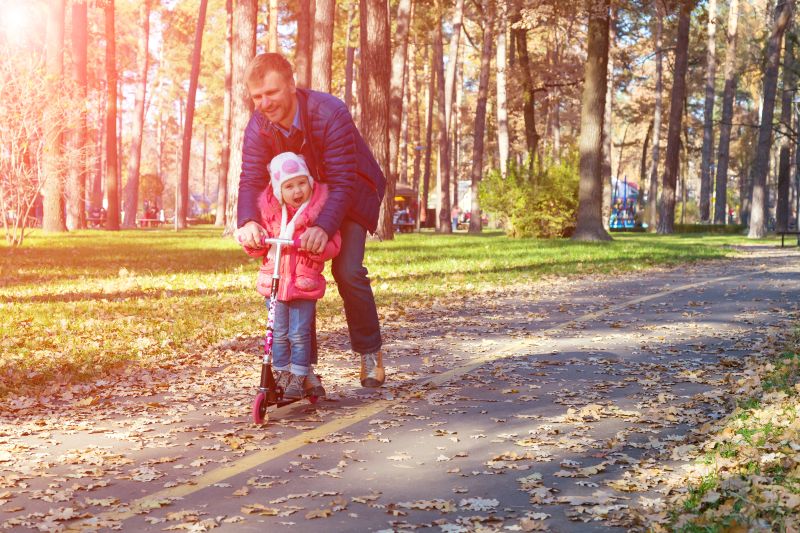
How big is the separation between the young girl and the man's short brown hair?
46cm

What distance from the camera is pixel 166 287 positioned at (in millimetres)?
15555

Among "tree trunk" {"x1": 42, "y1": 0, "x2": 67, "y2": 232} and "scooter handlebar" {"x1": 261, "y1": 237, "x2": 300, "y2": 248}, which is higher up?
"tree trunk" {"x1": 42, "y1": 0, "x2": 67, "y2": 232}

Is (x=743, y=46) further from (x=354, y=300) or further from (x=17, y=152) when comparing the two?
(x=354, y=300)

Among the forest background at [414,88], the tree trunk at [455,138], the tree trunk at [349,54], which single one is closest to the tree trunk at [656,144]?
the forest background at [414,88]

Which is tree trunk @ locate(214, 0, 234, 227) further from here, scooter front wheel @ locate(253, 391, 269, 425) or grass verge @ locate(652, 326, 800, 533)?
grass verge @ locate(652, 326, 800, 533)

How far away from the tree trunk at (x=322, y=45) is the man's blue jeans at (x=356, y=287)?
22293mm

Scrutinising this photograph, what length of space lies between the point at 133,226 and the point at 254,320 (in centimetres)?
4724

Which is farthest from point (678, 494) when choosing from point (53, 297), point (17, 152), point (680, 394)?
point (17, 152)

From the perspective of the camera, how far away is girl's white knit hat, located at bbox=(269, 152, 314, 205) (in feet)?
20.4

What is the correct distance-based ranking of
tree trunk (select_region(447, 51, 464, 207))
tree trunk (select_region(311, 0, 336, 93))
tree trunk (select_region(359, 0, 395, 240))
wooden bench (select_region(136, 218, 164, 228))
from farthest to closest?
wooden bench (select_region(136, 218, 164, 228)), tree trunk (select_region(447, 51, 464, 207)), tree trunk (select_region(311, 0, 336, 93)), tree trunk (select_region(359, 0, 395, 240))

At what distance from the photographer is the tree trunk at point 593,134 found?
100 ft

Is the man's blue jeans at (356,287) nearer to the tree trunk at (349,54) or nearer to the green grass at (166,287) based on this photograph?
the green grass at (166,287)

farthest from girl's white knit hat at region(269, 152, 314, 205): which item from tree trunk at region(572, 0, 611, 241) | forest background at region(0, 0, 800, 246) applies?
tree trunk at region(572, 0, 611, 241)

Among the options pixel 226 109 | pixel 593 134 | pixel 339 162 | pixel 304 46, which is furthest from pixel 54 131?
pixel 226 109
